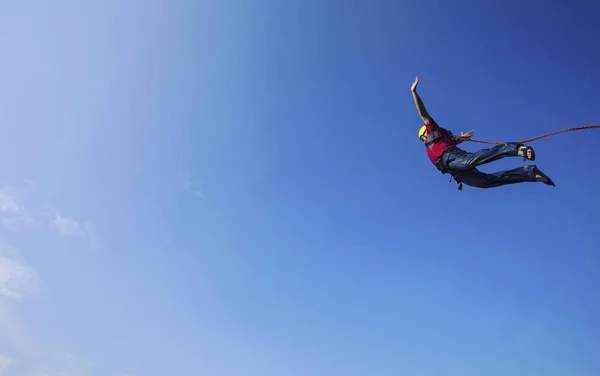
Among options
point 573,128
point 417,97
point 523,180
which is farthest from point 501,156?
point 417,97

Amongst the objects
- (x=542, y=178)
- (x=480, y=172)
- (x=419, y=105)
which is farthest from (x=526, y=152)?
(x=419, y=105)

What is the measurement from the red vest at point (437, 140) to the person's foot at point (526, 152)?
5.93ft

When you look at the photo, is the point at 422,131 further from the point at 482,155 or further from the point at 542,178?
the point at 542,178

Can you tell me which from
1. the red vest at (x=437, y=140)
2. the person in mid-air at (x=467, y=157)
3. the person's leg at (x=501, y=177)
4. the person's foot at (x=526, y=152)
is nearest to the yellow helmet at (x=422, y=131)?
the person in mid-air at (x=467, y=157)

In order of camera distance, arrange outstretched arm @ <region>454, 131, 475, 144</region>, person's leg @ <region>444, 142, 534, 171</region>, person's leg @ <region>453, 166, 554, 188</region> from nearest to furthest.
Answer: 1. person's leg @ <region>444, 142, 534, 171</region>
2. person's leg @ <region>453, 166, 554, 188</region>
3. outstretched arm @ <region>454, 131, 475, 144</region>

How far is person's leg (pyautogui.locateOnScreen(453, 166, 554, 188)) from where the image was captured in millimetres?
8070

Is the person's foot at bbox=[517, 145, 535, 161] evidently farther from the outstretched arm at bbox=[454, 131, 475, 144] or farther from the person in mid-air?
the outstretched arm at bbox=[454, 131, 475, 144]

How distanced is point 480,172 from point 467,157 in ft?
2.37

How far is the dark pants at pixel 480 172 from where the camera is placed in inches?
320

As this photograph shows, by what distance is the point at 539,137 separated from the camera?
8273 mm

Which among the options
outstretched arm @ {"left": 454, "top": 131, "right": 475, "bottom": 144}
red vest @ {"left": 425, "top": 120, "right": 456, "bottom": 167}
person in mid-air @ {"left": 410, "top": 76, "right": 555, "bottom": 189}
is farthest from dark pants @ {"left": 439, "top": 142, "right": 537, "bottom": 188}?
outstretched arm @ {"left": 454, "top": 131, "right": 475, "bottom": 144}

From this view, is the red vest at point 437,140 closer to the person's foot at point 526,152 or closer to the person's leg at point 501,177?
the person's leg at point 501,177

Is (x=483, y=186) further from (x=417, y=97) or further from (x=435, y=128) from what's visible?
(x=417, y=97)

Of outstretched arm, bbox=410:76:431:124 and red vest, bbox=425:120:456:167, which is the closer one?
outstretched arm, bbox=410:76:431:124
